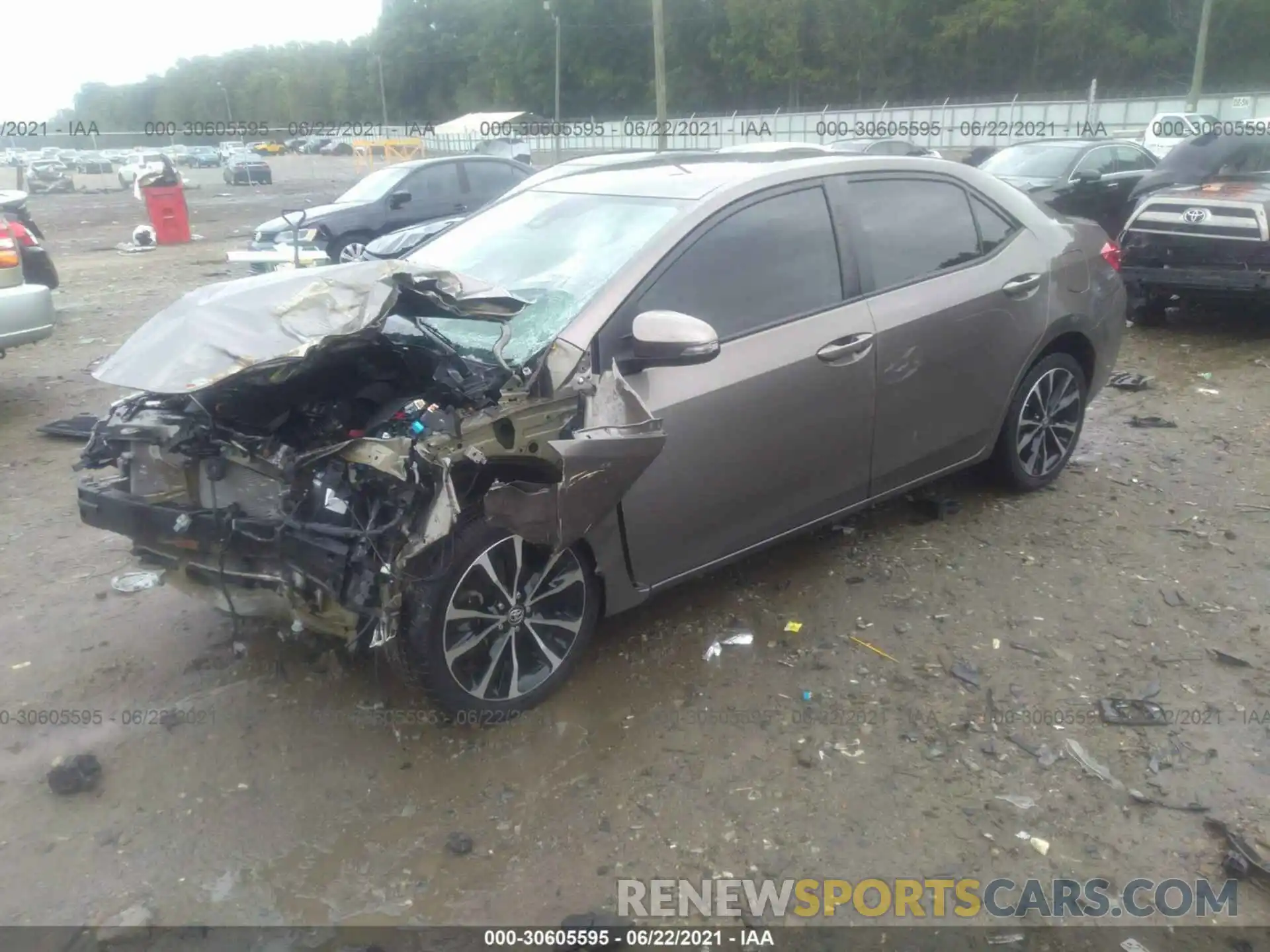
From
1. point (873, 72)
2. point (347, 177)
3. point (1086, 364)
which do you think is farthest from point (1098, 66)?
point (1086, 364)

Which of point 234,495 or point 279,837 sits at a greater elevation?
point 234,495

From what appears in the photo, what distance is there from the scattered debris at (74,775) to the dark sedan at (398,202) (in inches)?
383

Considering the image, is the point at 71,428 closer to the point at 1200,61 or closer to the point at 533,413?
the point at 533,413

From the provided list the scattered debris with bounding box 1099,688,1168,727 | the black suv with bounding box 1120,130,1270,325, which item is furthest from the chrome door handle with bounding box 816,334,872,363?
the black suv with bounding box 1120,130,1270,325

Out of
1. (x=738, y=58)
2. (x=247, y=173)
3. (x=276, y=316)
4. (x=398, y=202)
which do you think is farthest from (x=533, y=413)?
(x=738, y=58)

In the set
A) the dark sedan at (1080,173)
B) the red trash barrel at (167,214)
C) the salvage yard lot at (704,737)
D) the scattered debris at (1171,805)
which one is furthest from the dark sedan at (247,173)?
the scattered debris at (1171,805)

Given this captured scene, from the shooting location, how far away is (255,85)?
105m

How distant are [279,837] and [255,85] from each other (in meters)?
117

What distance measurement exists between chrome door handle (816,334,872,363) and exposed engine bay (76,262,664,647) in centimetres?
100

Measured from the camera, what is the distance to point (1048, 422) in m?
5.12

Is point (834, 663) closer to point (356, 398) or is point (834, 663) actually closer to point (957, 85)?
point (356, 398)

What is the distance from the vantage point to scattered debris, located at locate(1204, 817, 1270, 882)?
2777mm

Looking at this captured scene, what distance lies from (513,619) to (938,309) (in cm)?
228

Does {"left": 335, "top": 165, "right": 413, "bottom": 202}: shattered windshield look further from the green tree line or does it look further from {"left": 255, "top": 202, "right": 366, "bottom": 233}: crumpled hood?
the green tree line
